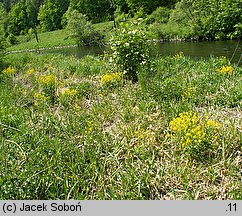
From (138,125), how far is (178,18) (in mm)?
31909

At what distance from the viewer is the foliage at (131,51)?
23.0 feet

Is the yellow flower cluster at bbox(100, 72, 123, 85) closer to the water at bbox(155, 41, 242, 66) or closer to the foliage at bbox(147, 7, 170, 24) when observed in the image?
the water at bbox(155, 41, 242, 66)

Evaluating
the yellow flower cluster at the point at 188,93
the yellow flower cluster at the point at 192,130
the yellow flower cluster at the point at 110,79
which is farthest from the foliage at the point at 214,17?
the yellow flower cluster at the point at 192,130

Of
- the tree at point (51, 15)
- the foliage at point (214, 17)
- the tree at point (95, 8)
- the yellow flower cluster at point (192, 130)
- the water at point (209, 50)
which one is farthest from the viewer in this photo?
the tree at point (51, 15)

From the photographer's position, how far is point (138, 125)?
415cm

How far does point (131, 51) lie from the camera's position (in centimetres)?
698

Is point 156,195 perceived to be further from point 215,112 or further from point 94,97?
point 94,97

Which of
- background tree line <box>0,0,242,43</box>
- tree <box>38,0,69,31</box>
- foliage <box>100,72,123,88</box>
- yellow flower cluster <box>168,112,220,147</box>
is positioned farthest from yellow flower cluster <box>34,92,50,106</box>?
tree <box>38,0,69,31</box>

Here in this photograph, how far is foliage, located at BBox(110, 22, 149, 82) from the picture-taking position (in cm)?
700

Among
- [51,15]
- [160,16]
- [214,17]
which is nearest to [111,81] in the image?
[214,17]

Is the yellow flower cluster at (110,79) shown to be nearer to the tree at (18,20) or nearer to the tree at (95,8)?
the tree at (95,8)

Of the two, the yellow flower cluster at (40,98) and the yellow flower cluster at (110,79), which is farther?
the yellow flower cluster at (110,79)

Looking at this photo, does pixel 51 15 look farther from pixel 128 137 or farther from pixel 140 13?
pixel 128 137
